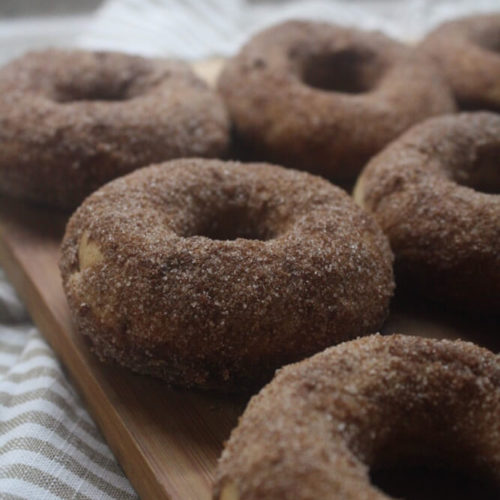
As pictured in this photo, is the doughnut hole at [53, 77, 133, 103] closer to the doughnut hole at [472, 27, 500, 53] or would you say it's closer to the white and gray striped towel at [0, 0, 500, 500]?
the white and gray striped towel at [0, 0, 500, 500]

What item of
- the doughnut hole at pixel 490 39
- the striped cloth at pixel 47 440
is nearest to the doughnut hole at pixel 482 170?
the doughnut hole at pixel 490 39

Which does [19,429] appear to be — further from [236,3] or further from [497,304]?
[236,3]

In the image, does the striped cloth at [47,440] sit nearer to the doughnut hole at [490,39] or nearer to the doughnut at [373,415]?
the doughnut at [373,415]

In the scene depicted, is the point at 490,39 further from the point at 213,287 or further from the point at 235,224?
the point at 213,287

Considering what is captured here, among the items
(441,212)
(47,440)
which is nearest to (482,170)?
(441,212)

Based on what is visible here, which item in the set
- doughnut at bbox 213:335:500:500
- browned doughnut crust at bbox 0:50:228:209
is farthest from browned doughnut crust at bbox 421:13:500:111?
doughnut at bbox 213:335:500:500
